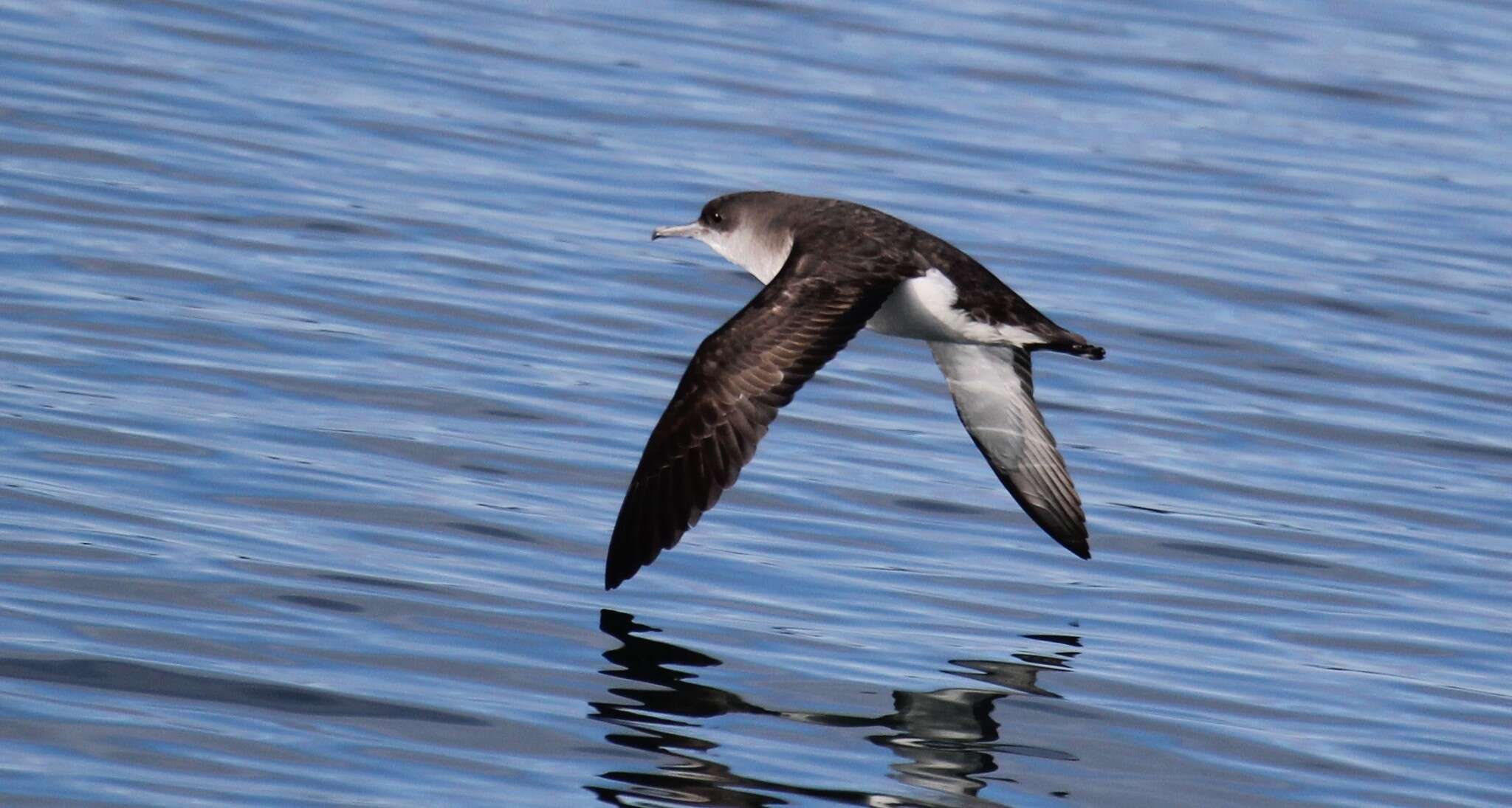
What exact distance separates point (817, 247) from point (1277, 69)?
35.4 ft

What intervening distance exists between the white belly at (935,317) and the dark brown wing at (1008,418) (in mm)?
529

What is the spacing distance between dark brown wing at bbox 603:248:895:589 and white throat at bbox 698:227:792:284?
925mm

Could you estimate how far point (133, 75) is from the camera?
45.2ft

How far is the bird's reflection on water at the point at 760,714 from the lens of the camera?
17.8 feet

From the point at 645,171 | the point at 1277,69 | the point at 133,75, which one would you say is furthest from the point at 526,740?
the point at 1277,69

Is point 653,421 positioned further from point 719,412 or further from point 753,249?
point 719,412

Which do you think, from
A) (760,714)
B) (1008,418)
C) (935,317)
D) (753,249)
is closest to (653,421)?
(753,249)

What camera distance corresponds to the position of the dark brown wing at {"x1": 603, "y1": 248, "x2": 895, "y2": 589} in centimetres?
679

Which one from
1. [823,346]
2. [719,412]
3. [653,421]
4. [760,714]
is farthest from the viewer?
[653,421]

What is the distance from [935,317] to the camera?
770cm

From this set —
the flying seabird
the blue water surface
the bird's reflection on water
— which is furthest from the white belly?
the bird's reflection on water

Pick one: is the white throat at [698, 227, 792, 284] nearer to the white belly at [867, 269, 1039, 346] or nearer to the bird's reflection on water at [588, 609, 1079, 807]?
the white belly at [867, 269, 1039, 346]

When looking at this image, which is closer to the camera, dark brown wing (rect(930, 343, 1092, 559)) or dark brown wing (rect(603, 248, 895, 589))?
dark brown wing (rect(603, 248, 895, 589))

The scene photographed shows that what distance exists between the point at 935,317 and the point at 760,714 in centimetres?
208
